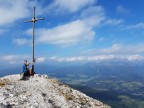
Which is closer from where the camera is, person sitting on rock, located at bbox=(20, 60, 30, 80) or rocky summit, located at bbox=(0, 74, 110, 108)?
rocky summit, located at bbox=(0, 74, 110, 108)

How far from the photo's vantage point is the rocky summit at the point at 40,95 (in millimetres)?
30206

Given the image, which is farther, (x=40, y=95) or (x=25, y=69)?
(x=25, y=69)

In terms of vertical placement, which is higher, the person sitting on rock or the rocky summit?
the person sitting on rock

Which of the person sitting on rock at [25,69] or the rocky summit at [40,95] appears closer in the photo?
the rocky summit at [40,95]

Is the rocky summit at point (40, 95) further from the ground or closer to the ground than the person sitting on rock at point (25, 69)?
closer to the ground

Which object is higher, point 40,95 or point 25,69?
point 25,69

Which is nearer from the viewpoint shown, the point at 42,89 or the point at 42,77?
the point at 42,89

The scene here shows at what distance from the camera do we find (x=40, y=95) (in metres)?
33.3

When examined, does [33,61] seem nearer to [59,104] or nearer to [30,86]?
[30,86]

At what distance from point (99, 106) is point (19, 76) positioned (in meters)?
13.6

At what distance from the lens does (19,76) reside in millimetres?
Answer: 43000

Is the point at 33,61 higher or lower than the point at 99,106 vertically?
higher

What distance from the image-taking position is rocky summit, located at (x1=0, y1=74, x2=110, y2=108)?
30.2 metres

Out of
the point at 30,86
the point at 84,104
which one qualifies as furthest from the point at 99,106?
the point at 30,86
